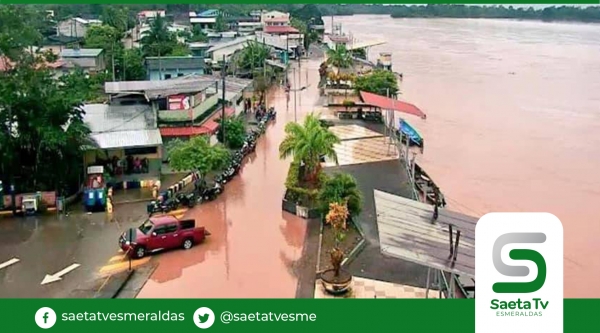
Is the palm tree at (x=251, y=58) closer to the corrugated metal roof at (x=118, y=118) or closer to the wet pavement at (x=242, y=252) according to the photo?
the corrugated metal roof at (x=118, y=118)

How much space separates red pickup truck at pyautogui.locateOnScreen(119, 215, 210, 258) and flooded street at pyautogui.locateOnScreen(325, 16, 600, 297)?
175 inches

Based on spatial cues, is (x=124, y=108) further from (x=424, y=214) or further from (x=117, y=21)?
(x=117, y=21)

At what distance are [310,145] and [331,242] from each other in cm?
211

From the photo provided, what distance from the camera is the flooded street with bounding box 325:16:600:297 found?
10633 mm

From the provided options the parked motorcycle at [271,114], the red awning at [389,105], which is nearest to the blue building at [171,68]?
the parked motorcycle at [271,114]

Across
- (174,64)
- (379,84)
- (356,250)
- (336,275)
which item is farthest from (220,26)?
(336,275)

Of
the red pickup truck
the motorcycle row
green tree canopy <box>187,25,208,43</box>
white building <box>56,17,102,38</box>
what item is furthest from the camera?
white building <box>56,17,102,38</box>

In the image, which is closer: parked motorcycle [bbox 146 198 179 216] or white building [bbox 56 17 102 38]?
parked motorcycle [bbox 146 198 179 216]

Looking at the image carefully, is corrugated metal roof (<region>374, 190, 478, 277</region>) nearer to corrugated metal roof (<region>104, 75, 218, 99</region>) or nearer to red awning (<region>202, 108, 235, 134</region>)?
red awning (<region>202, 108, 235, 134</region>)

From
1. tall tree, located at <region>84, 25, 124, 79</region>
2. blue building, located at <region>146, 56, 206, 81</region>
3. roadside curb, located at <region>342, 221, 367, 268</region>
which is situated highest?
tall tree, located at <region>84, 25, 124, 79</region>

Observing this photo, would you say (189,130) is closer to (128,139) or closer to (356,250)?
(128,139)

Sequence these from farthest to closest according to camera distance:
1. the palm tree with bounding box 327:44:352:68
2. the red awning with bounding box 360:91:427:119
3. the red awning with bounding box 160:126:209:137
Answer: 1. the palm tree with bounding box 327:44:352:68
2. the red awning with bounding box 360:91:427:119
3. the red awning with bounding box 160:126:209:137

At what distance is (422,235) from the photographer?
5914 millimetres

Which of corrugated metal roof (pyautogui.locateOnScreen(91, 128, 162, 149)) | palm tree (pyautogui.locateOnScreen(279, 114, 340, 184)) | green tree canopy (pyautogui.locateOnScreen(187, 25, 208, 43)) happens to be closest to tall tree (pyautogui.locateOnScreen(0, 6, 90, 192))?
corrugated metal roof (pyautogui.locateOnScreen(91, 128, 162, 149))
